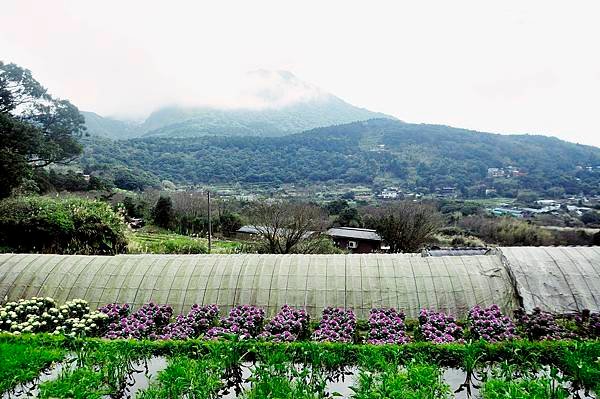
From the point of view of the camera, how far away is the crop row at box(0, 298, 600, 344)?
27.4ft

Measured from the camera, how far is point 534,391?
18.6ft

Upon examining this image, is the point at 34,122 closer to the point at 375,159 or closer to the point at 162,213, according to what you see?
the point at 162,213

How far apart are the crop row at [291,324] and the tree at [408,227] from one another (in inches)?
744

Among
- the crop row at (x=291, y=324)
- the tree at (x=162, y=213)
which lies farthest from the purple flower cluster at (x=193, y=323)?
the tree at (x=162, y=213)

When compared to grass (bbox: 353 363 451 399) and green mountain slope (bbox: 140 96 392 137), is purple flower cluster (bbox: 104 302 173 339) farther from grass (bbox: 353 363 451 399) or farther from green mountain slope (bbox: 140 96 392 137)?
green mountain slope (bbox: 140 96 392 137)

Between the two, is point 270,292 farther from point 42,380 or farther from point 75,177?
point 75,177

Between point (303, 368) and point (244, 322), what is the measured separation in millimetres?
2871

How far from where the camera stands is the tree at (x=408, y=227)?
2823cm

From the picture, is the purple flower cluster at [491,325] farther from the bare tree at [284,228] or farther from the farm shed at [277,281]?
the bare tree at [284,228]

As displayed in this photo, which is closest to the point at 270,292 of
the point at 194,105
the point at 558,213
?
the point at 558,213

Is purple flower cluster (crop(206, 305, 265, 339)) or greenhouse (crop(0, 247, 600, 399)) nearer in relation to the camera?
greenhouse (crop(0, 247, 600, 399))

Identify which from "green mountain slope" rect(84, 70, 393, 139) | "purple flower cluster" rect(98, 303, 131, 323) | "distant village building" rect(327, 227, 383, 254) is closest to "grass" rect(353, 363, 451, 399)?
"purple flower cluster" rect(98, 303, 131, 323)

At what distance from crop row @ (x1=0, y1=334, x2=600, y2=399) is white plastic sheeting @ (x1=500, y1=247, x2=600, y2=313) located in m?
2.82

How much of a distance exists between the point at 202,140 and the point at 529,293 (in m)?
74.7
